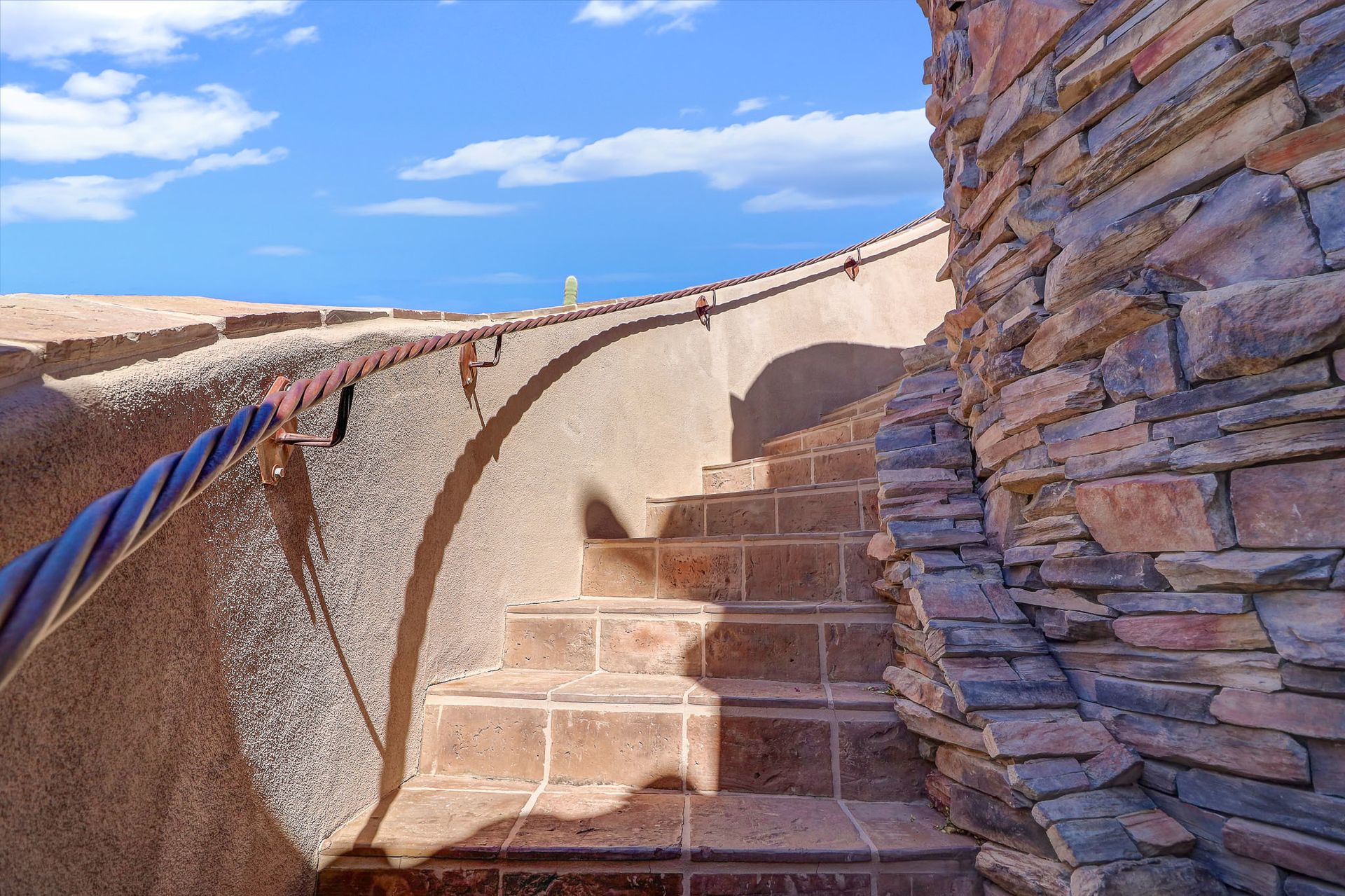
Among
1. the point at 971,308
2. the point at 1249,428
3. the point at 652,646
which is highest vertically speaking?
the point at 971,308

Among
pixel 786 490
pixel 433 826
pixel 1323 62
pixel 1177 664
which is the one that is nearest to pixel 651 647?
pixel 433 826

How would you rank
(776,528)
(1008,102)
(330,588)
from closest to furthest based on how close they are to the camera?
(330,588)
(1008,102)
(776,528)

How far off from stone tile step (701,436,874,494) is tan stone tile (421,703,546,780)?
1425mm

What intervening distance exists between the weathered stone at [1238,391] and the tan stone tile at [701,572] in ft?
4.17

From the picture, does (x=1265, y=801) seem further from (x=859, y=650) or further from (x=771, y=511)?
(x=771, y=511)

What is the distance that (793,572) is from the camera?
2.26m

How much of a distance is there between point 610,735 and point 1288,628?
4.28ft

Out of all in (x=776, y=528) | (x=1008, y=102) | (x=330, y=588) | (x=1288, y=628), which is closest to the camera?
Result: (x=1288, y=628)

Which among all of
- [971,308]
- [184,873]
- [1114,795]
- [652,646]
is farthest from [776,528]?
[184,873]

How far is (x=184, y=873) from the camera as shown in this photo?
3.64 ft

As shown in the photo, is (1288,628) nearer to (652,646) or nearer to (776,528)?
(652,646)

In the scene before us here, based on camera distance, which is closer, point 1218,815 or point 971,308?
point 1218,815

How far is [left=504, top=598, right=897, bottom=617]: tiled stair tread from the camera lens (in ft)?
6.59

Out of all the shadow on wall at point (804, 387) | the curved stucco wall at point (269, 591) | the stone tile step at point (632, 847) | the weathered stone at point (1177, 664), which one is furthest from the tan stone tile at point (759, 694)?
the shadow on wall at point (804, 387)
